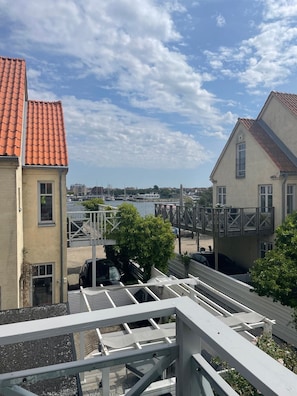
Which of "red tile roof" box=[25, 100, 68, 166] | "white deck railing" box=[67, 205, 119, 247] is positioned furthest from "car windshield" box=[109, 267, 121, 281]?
"red tile roof" box=[25, 100, 68, 166]

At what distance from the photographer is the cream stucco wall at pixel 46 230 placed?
35.0 feet

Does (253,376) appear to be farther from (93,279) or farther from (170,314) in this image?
(93,279)

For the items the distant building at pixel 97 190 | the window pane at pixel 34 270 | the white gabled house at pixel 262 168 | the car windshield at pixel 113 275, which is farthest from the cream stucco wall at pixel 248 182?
the distant building at pixel 97 190

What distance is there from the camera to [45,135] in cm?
1205

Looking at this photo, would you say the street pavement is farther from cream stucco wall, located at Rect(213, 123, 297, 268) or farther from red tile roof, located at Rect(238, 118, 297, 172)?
red tile roof, located at Rect(238, 118, 297, 172)

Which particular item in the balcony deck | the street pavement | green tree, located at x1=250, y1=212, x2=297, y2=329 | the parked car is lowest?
the street pavement

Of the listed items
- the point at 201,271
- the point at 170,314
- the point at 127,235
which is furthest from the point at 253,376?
the point at 201,271

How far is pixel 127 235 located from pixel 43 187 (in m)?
4.62

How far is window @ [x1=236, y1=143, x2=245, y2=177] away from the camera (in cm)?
1922

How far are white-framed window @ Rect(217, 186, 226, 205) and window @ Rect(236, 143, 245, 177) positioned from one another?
213 cm

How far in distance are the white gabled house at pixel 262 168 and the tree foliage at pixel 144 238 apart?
19.0 ft

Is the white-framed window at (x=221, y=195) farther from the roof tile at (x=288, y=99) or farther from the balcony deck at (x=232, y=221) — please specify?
the roof tile at (x=288, y=99)

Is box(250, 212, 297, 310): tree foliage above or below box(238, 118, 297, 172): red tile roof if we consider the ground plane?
below

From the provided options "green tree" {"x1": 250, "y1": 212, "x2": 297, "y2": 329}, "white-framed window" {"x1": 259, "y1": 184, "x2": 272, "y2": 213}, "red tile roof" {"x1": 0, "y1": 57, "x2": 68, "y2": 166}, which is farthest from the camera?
"white-framed window" {"x1": 259, "y1": 184, "x2": 272, "y2": 213}
